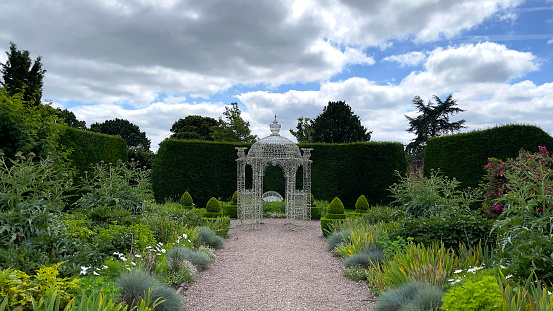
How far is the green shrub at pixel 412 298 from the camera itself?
10.5 ft

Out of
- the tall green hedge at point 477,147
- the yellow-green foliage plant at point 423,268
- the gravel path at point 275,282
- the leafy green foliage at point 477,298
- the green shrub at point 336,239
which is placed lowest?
the gravel path at point 275,282

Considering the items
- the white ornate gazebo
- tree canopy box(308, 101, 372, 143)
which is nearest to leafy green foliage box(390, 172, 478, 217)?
the white ornate gazebo

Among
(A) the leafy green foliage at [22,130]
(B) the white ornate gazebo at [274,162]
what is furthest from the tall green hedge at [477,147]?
(A) the leafy green foliage at [22,130]

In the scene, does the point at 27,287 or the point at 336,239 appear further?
the point at 336,239

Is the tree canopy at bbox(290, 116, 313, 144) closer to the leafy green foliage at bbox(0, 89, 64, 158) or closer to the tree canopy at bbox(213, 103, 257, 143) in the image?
the tree canopy at bbox(213, 103, 257, 143)

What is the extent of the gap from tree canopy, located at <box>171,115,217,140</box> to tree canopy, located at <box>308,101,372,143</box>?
9300 millimetres

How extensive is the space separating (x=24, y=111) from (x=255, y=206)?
20.0ft

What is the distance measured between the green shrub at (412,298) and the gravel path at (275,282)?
0.54 meters

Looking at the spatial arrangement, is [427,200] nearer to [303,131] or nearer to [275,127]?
[275,127]

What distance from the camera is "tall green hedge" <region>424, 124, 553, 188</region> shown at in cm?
927

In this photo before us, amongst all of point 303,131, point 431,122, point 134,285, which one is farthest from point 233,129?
point 134,285

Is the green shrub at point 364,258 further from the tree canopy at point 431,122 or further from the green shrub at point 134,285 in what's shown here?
the tree canopy at point 431,122

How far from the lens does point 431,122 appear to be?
2355 cm

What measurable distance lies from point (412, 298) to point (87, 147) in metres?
10.1
